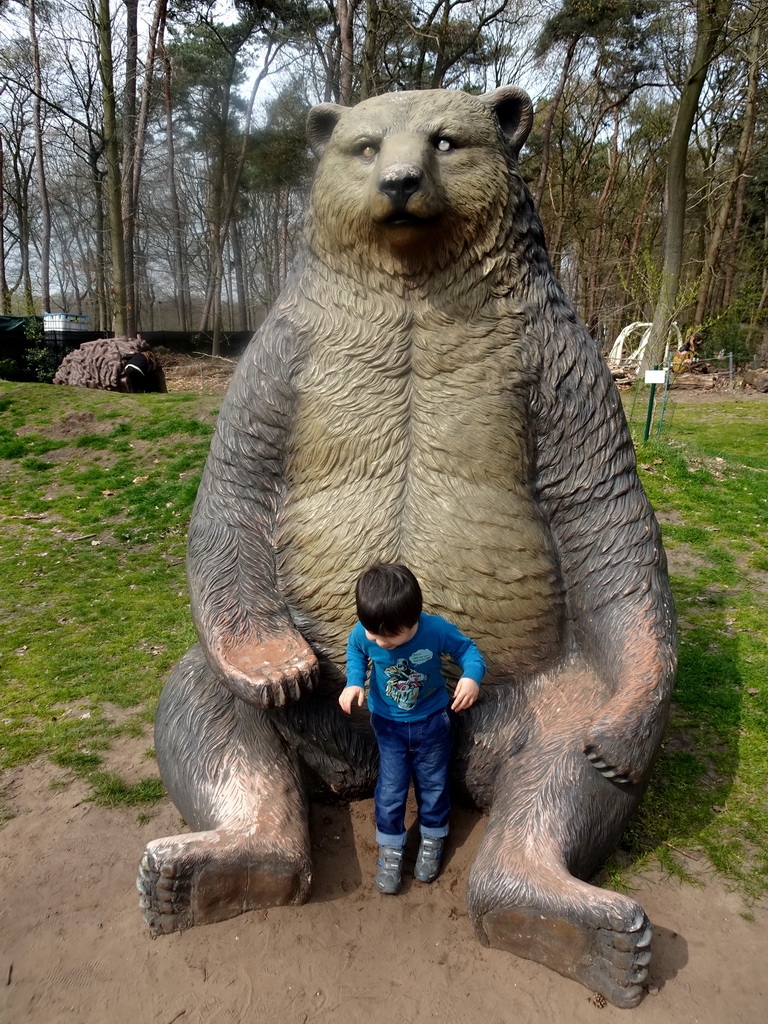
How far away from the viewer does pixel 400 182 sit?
1.68 m

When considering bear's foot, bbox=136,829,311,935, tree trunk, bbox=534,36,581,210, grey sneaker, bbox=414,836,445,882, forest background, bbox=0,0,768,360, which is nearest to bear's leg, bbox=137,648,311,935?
bear's foot, bbox=136,829,311,935

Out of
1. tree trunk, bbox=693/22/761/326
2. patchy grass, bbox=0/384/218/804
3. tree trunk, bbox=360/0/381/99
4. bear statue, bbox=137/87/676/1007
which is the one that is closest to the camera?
bear statue, bbox=137/87/676/1007

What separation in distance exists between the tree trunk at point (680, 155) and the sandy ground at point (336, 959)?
9574 millimetres

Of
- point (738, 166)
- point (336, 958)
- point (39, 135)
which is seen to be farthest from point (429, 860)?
point (738, 166)

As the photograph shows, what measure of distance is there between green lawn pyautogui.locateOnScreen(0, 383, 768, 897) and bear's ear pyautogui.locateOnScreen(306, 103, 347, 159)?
2192 mm

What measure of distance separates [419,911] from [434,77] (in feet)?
52.0

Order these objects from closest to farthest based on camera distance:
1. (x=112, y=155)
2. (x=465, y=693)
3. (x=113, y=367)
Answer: (x=465, y=693)
(x=113, y=367)
(x=112, y=155)

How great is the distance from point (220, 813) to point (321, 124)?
6.30 feet

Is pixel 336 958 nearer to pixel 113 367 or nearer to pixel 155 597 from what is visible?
pixel 155 597

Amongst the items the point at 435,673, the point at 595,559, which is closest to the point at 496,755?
the point at 435,673

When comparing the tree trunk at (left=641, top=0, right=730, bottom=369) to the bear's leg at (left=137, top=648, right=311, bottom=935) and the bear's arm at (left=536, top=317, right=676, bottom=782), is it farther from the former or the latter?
the bear's leg at (left=137, top=648, right=311, bottom=935)

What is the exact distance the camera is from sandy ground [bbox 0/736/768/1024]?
1683 millimetres

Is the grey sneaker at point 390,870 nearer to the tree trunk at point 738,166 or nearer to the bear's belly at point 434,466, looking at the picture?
the bear's belly at point 434,466

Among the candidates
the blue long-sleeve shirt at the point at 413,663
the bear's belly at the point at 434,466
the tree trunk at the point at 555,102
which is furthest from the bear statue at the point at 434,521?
the tree trunk at the point at 555,102
